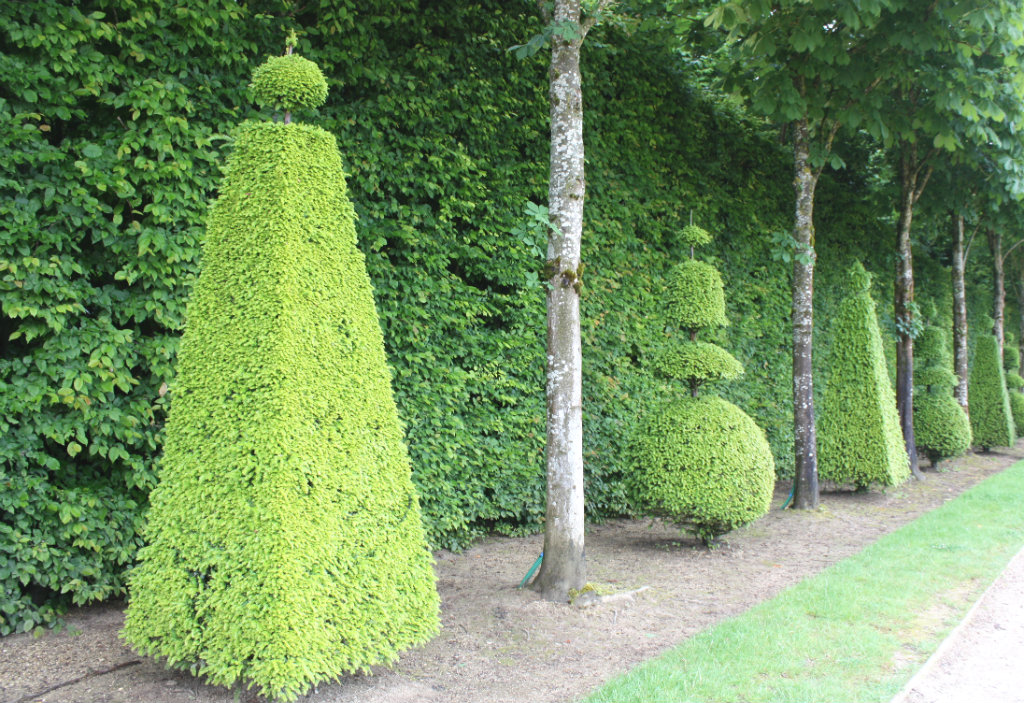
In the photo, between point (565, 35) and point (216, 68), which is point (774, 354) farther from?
point (216, 68)

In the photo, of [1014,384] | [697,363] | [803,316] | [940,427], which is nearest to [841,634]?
[697,363]

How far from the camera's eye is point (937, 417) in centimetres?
1258

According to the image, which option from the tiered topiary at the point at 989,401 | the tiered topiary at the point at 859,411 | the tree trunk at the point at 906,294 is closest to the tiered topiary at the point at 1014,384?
the tiered topiary at the point at 989,401

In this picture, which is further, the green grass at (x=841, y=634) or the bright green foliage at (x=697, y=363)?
the bright green foliage at (x=697, y=363)

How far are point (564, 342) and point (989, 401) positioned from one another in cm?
1499

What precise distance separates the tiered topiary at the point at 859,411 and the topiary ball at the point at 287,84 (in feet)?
29.4

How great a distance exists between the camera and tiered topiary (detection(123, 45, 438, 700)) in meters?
3.20

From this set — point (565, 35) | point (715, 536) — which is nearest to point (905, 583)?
point (715, 536)

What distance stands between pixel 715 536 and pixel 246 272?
553 centimetres

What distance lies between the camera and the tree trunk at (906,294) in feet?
36.4

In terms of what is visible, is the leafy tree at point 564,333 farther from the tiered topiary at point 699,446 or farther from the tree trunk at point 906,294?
the tree trunk at point 906,294

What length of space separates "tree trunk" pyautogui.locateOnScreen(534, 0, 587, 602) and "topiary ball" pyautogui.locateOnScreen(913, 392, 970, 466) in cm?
1021

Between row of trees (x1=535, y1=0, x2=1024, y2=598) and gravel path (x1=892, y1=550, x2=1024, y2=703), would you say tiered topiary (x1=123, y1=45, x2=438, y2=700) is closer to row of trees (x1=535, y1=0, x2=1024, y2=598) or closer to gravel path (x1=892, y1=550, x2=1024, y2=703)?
row of trees (x1=535, y1=0, x2=1024, y2=598)

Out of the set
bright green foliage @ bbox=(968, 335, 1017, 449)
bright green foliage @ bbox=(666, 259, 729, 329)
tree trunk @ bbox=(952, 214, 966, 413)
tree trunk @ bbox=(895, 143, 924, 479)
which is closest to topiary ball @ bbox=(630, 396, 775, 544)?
bright green foliage @ bbox=(666, 259, 729, 329)
